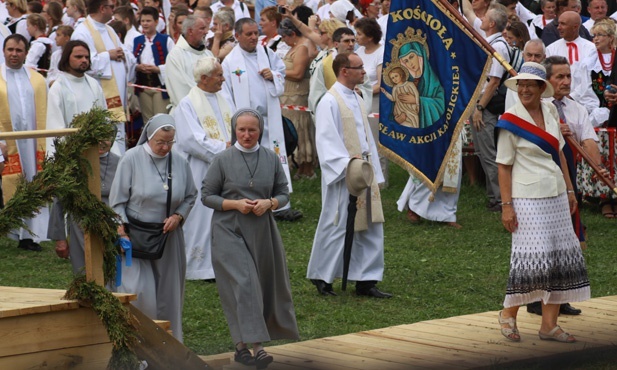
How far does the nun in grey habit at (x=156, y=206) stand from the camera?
7.00 metres

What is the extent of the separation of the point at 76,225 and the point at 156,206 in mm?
683

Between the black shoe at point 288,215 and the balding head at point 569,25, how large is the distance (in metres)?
3.49

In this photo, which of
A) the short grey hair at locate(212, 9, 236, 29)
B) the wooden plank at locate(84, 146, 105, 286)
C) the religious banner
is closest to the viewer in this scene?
the wooden plank at locate(84, 146, 105, 286)

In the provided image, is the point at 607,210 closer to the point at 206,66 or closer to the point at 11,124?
the point at 206,66

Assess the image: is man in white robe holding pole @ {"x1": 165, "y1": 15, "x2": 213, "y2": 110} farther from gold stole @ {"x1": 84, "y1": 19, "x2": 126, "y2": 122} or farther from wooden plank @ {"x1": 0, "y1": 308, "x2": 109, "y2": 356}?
wooden plank @ {"x1": 0, "y1": 308, "x2": 109, "y2": 356}

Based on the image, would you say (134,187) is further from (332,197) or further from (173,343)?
(332,197)

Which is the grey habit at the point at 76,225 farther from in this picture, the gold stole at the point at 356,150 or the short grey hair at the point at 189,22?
the short grey hair at the point at 189,22

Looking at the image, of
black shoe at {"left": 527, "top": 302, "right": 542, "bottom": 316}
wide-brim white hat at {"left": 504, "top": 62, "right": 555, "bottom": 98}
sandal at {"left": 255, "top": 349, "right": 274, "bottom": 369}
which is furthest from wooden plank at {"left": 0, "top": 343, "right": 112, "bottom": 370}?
black shoe at {"left": 527, "top": 302, "right": 542, "bottom": 316}

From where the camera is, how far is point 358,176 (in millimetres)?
8766

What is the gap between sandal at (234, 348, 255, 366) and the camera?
22.5ft

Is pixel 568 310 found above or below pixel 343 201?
below

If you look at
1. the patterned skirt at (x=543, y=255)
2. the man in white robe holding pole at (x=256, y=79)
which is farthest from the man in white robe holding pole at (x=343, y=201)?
the man in white robe holding pole at (x=256, y=79)

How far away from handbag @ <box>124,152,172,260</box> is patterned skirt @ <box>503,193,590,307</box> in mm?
2209

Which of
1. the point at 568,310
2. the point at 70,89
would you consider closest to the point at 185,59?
the point at 70,89
